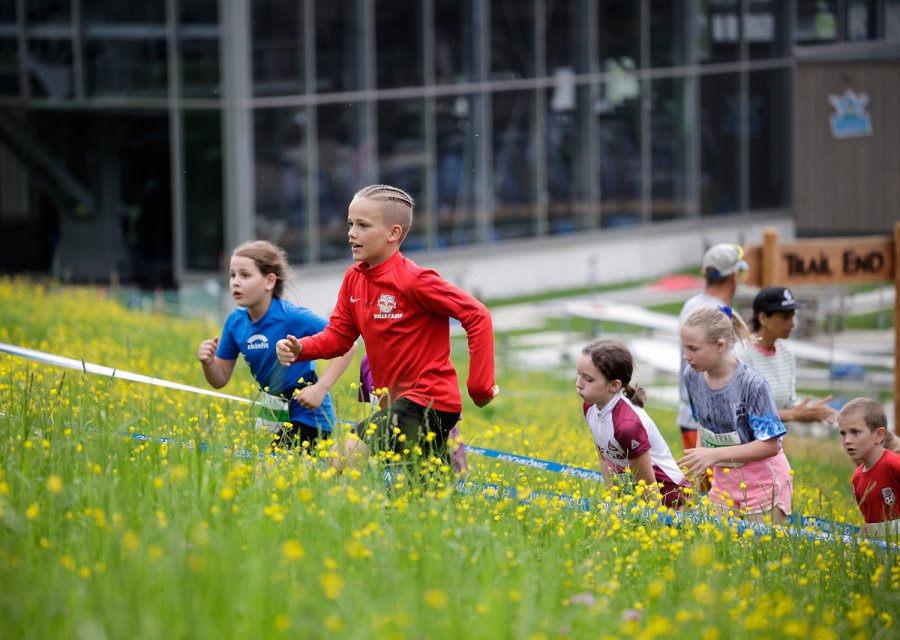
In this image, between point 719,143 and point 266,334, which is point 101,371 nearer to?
point 266,334

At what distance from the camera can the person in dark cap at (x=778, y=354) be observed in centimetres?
771

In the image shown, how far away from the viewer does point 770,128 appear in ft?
119

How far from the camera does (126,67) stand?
24.0 metres

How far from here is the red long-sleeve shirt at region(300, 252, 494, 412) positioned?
6.12 meters

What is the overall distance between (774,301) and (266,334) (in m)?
2.81

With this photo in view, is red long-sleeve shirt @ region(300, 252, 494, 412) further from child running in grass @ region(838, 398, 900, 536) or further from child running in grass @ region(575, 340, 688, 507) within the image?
child running in grass @ region(838, 398, 900, 536)

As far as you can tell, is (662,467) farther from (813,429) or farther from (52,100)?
(52,100)

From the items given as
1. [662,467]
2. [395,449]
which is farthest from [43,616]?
[662,467]

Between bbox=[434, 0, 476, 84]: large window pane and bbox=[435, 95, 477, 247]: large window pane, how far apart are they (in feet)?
1.52

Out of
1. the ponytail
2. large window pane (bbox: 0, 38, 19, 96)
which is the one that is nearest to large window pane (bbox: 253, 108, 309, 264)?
large window pane (bbox: 0, 38, 19, 96)

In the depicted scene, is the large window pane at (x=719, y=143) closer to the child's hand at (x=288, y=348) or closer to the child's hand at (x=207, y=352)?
the child's hand at (x=207, y=352)

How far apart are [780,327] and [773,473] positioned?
1213mm

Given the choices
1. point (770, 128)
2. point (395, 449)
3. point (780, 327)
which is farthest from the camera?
point (770, 128)

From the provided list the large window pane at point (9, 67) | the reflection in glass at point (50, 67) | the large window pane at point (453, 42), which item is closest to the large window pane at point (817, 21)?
the large window pane at point (453, 42)
